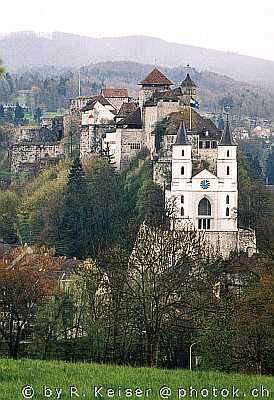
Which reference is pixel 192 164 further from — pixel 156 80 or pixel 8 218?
pixel 8 218

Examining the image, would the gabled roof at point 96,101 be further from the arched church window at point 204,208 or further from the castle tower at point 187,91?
the arched church window at point 204,208

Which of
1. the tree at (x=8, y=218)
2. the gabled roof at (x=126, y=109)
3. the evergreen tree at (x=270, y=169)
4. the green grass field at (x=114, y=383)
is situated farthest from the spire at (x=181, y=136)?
the evergreen tree at (x=270, y=169)

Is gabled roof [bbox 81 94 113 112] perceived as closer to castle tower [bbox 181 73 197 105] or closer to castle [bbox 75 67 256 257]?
castle [bbox 75 67 256 257]

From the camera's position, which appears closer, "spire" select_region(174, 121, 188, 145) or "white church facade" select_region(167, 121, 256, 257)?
"white church facade" select_region(167, 121, 256, 257)

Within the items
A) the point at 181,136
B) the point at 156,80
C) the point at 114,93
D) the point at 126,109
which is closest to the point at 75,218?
the point at 181,136

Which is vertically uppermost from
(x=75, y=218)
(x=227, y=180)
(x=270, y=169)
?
(x=270, y=169)

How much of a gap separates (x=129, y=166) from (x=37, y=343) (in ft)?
120

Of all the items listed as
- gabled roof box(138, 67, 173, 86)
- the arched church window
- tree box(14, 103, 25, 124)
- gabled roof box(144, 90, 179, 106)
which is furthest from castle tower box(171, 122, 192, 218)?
tree box(14, 103, 25, 124)

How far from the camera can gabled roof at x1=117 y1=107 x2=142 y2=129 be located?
67.8 metres

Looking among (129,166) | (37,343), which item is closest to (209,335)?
(37,343)

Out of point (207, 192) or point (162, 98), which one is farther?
point (162, 98)

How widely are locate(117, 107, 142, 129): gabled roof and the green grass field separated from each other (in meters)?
50.4

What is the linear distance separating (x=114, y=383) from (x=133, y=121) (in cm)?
5349

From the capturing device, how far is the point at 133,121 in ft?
224
